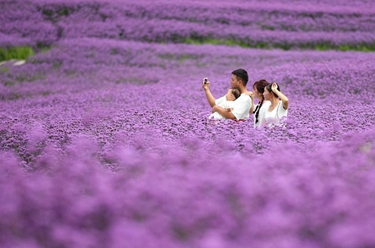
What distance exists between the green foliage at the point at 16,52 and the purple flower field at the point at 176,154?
0.18 metres

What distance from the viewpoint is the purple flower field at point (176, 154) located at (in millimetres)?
2371

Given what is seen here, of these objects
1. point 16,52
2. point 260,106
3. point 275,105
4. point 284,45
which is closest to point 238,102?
point 260,106

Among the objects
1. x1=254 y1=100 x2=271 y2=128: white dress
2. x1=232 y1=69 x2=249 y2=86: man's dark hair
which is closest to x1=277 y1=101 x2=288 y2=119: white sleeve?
x1=254 y1=100 x2=271 y2=128: white dress

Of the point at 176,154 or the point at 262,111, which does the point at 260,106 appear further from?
the point at 176,154

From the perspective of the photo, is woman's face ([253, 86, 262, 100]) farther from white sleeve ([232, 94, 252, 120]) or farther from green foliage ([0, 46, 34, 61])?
green foliage ([0, 46, 34, 61])

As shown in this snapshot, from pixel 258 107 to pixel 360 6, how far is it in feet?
55.1

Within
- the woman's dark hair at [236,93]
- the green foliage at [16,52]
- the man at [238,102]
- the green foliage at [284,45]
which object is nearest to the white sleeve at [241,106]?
the man at [238,102]

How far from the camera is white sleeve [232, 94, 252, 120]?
696 centimetres

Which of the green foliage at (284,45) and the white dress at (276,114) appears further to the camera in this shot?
the green foliage at (284,45)

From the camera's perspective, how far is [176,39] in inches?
726

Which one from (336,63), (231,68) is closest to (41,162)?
(336,63)

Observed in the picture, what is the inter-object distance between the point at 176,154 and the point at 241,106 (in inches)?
140

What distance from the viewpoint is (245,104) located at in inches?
275

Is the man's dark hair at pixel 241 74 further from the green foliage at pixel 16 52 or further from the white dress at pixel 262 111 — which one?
the green foliage at pixel 16 52
